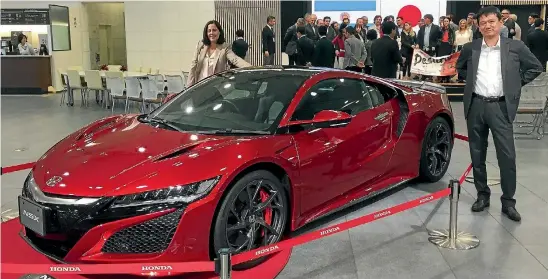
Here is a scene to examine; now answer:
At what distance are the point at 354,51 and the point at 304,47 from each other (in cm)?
113

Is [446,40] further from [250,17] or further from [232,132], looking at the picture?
[232,132]

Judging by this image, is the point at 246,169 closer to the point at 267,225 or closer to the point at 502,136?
the point at 267,225

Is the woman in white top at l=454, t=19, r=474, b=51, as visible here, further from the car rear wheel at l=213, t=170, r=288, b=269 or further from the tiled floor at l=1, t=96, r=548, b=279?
the car rear wheel at l=213, t=170, r=288, b=269

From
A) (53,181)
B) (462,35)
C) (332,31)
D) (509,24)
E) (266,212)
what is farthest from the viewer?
(332,31)

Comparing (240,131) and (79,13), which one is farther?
(79,13)

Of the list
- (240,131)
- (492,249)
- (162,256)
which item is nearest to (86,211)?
(162,256)

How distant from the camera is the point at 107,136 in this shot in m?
3.55

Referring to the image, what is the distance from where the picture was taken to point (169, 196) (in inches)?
111

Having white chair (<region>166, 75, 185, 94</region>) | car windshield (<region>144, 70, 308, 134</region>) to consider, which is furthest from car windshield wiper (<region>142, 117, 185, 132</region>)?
white chair (<region>166, 75, 185, 94</region>)

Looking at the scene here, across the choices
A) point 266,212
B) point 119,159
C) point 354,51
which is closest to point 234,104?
point 266,212

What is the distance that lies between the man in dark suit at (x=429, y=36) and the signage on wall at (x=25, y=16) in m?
10.0

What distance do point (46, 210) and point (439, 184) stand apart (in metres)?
3.74

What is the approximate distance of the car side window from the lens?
12.4ft

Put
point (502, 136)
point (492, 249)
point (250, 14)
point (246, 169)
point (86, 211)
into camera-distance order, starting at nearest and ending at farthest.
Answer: point (86, 211) < point (246, 169) < point (492, 249) < point (502, 136) < point (250, 14)
